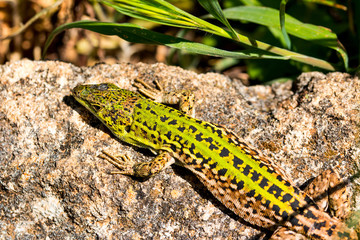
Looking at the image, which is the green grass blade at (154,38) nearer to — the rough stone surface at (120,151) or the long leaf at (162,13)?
the long leaf at (162,13)

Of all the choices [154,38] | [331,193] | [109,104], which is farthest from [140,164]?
[331,193]

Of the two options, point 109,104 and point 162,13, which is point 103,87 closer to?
point 109,104

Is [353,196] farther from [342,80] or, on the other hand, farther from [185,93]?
[185,93]

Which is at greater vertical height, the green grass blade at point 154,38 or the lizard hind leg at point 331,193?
the green grass blade at point 154,38

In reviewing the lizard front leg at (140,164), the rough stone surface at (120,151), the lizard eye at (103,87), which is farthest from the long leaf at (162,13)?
the lizard front leg at (140,164)

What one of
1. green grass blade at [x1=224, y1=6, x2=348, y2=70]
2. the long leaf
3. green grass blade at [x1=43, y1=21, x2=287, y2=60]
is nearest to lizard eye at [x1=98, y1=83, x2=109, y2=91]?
green grass blade at [x1=43, y1=21, x2=287, y2=60]

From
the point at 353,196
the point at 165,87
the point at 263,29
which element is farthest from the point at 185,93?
the point at 353,196

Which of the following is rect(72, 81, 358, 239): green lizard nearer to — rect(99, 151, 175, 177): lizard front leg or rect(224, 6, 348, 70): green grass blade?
rect(99, 151, 175, 177): lizard front leg
